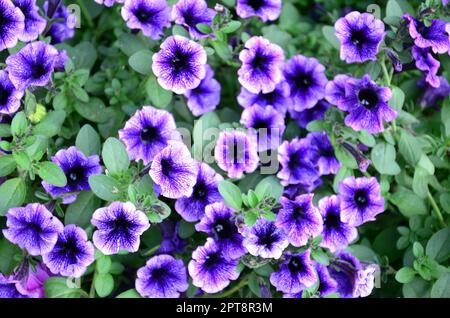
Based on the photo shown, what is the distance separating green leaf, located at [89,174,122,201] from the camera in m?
1.67

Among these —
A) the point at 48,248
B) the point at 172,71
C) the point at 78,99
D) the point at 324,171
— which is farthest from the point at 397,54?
the point at 48,248

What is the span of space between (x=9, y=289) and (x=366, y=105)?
1153 millimetres

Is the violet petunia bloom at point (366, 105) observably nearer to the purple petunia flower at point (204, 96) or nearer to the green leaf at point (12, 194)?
the purple petunia flower at point (204, 96)

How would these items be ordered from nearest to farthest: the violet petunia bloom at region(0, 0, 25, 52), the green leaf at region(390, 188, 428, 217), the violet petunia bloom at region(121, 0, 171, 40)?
the violet petunia bloom at region(0, 0, 25, 52) < the violet petunia bloom at region(121, 0, 171, 40) < the green leaf at region(390, 188, 428, 217)

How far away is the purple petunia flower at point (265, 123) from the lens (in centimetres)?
190

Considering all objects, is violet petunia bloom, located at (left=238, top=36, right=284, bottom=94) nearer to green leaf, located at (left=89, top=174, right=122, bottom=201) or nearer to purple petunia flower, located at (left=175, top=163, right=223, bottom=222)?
purple petunia flower, located at (left=175, top=163, right=223, bottom=222)

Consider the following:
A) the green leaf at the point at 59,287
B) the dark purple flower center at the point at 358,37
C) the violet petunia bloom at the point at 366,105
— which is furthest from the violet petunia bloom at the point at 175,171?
the dark purple flower center at the point at 358,37

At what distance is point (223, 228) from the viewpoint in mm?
1784

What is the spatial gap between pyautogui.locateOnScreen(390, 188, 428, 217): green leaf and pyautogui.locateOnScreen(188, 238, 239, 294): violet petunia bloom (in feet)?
1.82

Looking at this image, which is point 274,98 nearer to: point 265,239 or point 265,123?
point 265,123

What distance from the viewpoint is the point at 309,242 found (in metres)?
1.79

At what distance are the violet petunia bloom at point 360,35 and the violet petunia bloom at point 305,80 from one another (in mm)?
143

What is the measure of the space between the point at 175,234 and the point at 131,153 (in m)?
0.30

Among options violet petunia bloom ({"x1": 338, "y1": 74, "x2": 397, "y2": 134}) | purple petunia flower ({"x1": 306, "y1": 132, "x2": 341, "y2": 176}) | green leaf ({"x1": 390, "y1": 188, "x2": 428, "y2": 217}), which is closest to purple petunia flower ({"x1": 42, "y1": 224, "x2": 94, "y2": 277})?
purple petunia flower ({"x1": 306, "y1": 132, "x2": 341, "y2": 176})
